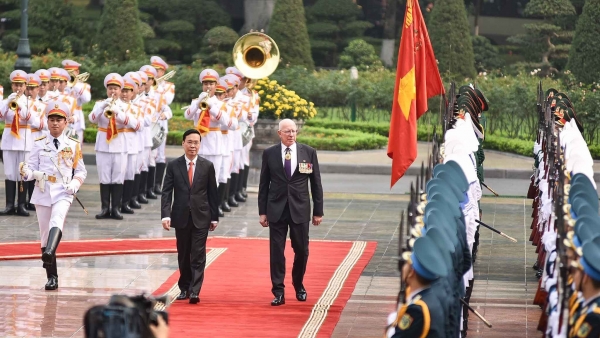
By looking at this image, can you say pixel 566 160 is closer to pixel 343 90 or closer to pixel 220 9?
pixel 343 90

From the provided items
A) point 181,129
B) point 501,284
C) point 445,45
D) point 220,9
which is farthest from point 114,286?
point 220,9

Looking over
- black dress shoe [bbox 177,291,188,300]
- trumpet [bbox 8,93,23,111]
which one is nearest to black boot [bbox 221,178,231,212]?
trumpet [bbox 8,93,23,111]

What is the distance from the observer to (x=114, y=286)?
12578mm

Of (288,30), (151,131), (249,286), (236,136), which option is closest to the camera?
(249,286)

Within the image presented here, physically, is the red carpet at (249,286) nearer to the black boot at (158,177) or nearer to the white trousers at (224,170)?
the white trousers at (224,170)

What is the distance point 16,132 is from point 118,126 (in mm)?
1393

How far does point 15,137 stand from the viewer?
17703mm

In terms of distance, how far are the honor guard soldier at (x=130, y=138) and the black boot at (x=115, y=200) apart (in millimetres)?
481

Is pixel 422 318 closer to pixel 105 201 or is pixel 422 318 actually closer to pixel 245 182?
pixel 105 201

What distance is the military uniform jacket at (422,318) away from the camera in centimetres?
707

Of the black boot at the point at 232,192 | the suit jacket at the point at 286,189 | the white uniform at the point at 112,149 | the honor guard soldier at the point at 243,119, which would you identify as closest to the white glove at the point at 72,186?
the suit jacket at the point at 286,189

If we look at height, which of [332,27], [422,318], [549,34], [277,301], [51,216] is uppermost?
[422,318]

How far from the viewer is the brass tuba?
785 inches

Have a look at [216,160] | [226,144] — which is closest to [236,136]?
[226,144]
